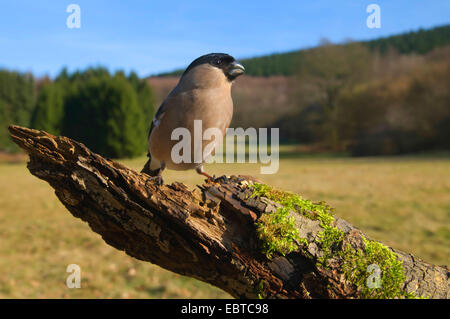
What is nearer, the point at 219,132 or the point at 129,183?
the point at 129,183

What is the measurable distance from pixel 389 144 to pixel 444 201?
22612 millimetres

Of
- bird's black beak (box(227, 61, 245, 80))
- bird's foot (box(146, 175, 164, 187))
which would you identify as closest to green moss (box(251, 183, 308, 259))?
bird's foot (box(146, 175, 164, 187))

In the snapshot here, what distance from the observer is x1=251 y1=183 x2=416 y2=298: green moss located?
2711 mm

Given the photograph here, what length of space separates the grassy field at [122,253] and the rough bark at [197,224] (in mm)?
2823

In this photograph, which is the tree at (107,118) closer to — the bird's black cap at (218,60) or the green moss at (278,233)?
the bird's black cap at (218,60)

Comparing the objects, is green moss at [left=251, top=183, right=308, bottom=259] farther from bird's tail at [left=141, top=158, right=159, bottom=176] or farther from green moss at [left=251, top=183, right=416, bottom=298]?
bird's tail at [left=141, top=158, right=159, bottom=176]

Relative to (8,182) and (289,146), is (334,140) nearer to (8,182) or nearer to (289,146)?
(289,146)

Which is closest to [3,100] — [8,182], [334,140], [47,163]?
[8,182]

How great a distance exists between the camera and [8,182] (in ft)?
70.8

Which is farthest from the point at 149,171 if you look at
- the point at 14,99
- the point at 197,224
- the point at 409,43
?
the point at 409,43

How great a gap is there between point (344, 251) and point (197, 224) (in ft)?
3.84

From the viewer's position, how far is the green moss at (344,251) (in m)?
2.71

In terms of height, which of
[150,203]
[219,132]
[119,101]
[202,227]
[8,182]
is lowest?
[8,182]

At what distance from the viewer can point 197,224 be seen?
277 centimetres
